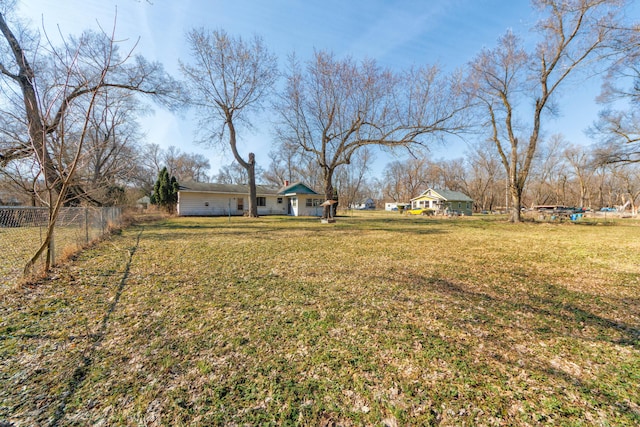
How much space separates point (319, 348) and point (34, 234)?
7.39m

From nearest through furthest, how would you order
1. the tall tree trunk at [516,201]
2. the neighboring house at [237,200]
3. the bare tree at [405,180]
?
the tall tree trunk at [516,201]
the neighboring house at [237,200]
the bare tree at [405,180]

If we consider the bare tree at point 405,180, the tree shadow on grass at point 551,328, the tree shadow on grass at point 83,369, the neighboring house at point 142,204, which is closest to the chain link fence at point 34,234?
the tree shadow on grass at point 83,369

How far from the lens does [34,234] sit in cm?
572

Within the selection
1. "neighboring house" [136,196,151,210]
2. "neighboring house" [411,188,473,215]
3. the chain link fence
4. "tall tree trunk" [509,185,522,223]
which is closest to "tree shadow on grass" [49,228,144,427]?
the chain link fence

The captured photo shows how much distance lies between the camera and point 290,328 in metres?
2.89

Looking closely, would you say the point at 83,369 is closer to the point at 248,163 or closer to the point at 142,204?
the point at 248,163

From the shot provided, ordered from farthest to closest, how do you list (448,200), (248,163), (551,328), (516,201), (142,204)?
(448,200), (142,204), (248,163), (516,201), (551,328)

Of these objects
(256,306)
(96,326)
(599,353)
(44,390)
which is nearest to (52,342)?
(96,326)

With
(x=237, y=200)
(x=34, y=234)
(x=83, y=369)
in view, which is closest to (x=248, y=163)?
(x=237, y=200)

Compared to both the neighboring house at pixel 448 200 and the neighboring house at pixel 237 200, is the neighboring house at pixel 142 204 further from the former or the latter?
the neighboring house at pixel 448 200

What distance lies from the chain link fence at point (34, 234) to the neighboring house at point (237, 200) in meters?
15.1

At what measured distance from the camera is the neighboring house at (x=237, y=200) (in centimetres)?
2295

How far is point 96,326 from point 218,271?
2.25m

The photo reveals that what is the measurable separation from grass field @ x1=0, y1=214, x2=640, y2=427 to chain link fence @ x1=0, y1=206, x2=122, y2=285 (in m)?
0.99
